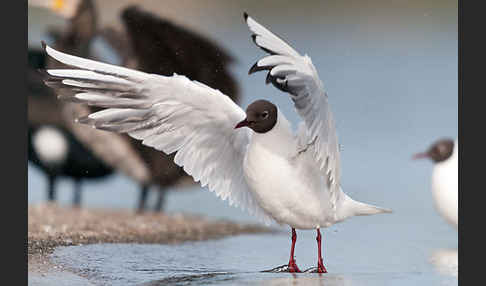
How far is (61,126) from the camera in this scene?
5.23m

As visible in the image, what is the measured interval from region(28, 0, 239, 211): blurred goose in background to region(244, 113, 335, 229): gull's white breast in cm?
186

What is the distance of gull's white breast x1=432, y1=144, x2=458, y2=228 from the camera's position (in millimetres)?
4250

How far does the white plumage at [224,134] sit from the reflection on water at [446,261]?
0.66 m

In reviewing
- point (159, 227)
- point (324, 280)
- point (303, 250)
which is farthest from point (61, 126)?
point (324, 280)

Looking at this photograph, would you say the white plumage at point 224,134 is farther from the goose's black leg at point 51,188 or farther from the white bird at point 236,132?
the goose's black leg at point 51,188

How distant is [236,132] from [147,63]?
1.70m

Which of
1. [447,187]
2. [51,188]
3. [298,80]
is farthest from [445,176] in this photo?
[51,188]

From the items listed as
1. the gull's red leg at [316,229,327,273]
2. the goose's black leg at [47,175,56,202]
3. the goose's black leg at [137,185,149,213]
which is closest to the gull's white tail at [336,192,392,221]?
the gull's red leg at [316,229,327,273]

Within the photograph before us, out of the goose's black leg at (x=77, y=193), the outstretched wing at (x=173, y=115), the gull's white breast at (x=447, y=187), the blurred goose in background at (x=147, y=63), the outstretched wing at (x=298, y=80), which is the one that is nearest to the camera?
the outstretched wing at (x=298, y=80)

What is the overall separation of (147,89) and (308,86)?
679 millimetres

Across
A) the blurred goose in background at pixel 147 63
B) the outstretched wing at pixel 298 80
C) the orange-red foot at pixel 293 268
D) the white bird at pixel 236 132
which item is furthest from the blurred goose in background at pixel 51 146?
the outstretched wing at pixel 298 80

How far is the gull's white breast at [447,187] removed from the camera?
4250 mm

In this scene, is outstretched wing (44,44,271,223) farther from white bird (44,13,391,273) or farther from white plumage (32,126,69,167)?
white plumage (32,126,69,167)

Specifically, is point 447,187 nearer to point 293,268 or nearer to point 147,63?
point 293,268
